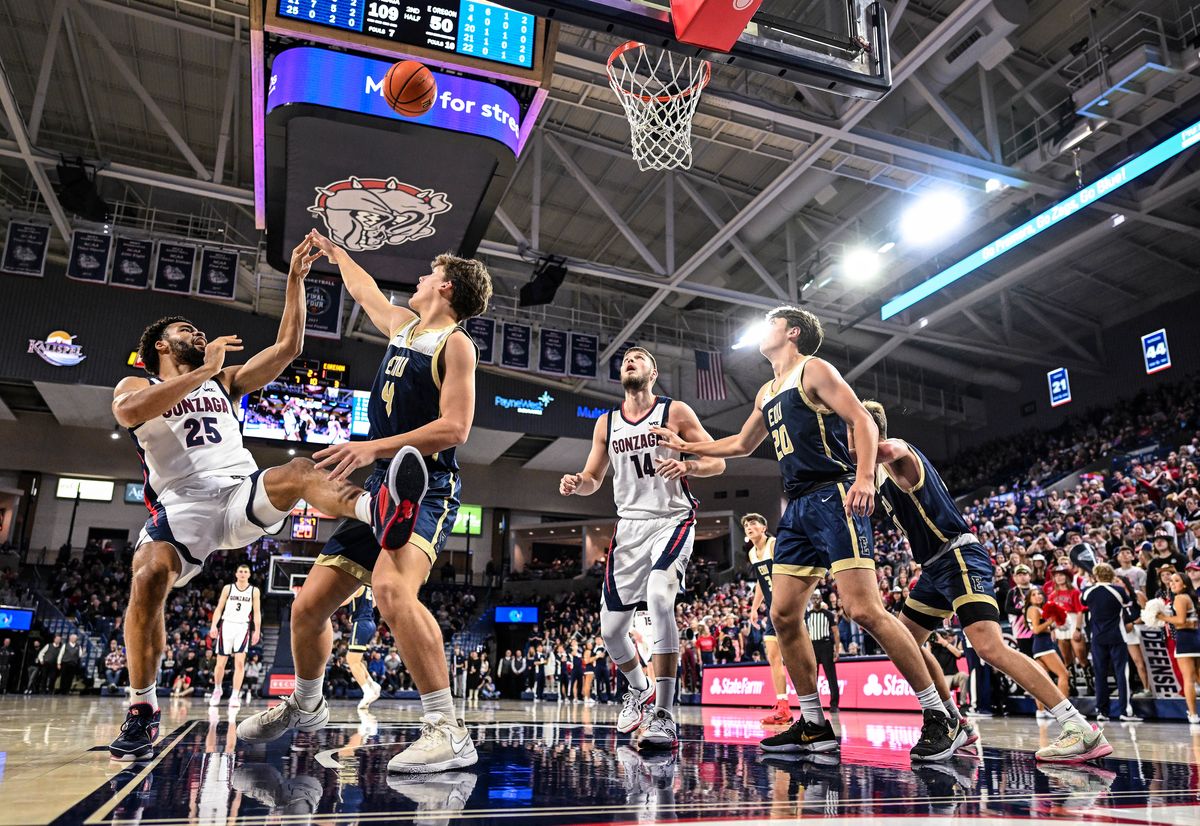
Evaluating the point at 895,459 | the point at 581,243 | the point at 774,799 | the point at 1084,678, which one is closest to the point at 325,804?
the point at 774,799

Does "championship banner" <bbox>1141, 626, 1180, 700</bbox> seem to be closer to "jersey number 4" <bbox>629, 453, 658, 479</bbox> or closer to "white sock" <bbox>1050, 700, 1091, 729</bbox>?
"white sock" <bbox>1050, 700, 1091, 729</bbox>

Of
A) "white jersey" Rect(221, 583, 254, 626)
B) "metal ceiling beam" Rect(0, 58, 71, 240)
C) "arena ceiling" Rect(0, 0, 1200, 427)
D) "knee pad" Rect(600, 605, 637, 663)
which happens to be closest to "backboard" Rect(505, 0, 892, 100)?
"knee pad" Rect(600, 605, 637, 663)

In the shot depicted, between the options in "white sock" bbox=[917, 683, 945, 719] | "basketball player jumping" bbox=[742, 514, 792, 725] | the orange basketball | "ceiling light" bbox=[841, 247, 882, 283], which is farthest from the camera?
"ceiling light" bbox=[841, 247, 882, 283]

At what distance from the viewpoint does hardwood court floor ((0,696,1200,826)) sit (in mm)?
2096

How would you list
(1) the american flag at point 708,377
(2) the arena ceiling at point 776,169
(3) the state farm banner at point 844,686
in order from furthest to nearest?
(1) the american flag at point 708,377 < (2) the arena ceiling at point 776,169 < (3) the state farm banner at point 844,686

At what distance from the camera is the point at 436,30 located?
6.96 meters

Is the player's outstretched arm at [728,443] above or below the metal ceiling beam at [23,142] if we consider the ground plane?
below

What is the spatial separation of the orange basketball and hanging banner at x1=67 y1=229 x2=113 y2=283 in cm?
1188

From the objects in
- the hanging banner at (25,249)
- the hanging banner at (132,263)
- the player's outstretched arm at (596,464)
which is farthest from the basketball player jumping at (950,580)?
the hanging banner at (25,249)

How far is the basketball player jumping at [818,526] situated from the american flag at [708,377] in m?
15.3

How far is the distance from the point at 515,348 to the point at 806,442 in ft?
47.5

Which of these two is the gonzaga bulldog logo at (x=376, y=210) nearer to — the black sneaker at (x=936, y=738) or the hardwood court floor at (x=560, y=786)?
the hardwood court floor at (x=560, y=786)

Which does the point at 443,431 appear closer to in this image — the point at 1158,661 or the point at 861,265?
the point at 1158,661

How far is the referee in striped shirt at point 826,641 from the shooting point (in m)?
9.72
